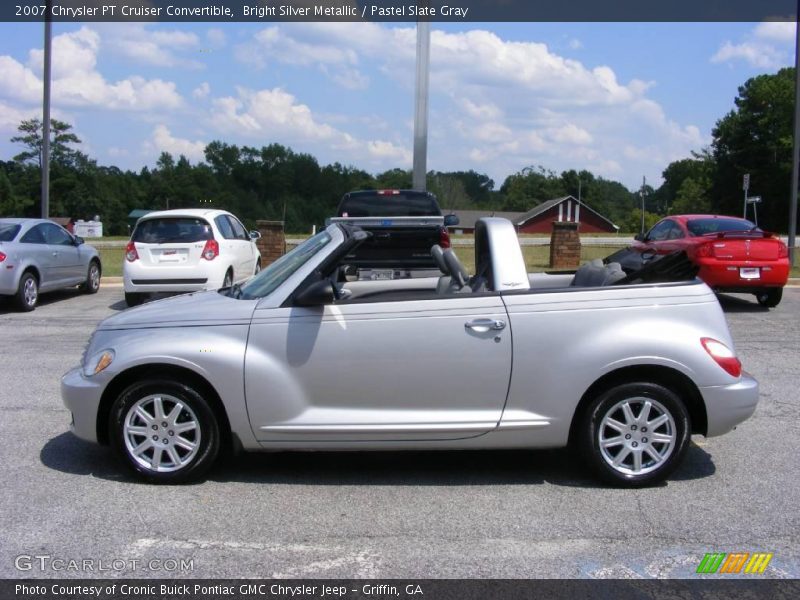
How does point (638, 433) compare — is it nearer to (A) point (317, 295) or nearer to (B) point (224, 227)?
(A) point (317, 295)

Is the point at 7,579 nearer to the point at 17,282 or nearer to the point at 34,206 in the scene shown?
the point at 17,282

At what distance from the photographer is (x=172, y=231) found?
12969mm

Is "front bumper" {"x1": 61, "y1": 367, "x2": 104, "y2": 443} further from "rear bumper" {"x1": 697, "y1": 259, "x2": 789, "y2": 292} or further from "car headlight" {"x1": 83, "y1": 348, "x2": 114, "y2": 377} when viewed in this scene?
"rear bumper" {"x1": 697, "y1": 259, "x2": 789, "y2": 292}

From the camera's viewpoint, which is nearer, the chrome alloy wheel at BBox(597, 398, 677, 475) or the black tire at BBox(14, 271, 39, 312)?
the chrome alloy wheel at BBox(597, 398, 677, 475)

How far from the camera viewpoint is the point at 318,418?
495cm

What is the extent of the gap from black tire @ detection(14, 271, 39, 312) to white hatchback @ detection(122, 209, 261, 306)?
1598 mm

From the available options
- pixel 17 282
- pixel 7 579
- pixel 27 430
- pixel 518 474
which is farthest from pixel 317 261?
pixel 17 282

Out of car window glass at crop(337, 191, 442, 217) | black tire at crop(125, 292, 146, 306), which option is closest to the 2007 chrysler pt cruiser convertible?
car window glass at crop(337, 191, 442, 217)

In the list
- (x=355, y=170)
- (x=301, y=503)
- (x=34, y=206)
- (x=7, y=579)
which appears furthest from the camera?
(x=355, y=170)

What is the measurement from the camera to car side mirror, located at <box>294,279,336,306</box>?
489 centimetres

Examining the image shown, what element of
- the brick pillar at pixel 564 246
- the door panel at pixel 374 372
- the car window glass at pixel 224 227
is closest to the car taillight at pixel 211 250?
the car window glass at pixel 224 227

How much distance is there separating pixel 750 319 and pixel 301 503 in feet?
32.4

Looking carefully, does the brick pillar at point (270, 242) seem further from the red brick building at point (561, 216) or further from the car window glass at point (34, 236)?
the red brick building at point (561, 216)
